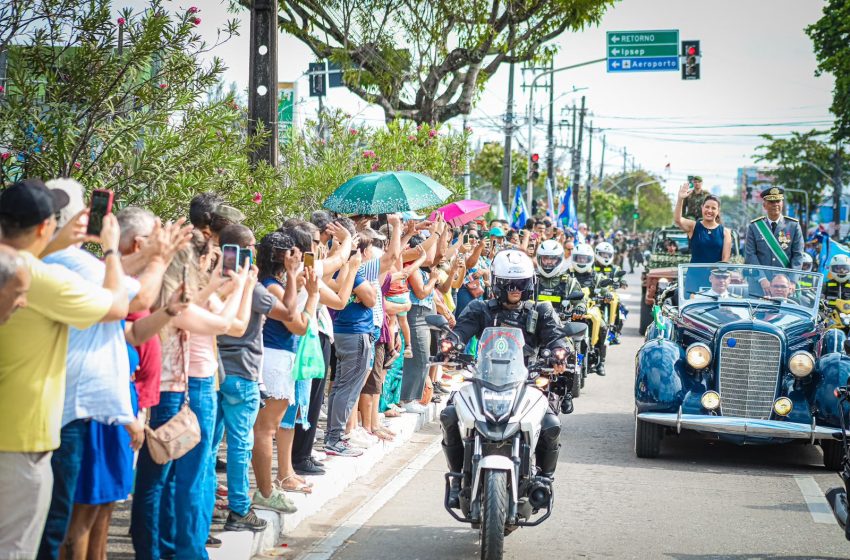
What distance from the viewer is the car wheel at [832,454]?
392 inches

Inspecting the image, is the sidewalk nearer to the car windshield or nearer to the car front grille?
the car front grille

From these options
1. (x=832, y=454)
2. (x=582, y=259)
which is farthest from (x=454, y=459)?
(x=582, y=259)

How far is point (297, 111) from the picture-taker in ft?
58.9

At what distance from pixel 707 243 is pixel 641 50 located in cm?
1804

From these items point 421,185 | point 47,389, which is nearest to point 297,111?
point 421,185

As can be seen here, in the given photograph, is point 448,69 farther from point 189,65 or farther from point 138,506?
point 138,506

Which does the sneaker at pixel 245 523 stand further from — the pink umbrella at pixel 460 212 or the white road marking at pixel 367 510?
the pink umbrella at pixel 460 212

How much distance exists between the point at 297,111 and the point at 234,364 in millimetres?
11786

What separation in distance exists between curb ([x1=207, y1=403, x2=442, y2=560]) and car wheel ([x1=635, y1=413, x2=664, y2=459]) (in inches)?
90.8

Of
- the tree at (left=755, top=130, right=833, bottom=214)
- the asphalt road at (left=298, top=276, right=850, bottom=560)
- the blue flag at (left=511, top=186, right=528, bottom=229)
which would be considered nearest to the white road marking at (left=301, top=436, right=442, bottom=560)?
the asphalt road at (left=298, top=276, right=850, bottom=560)

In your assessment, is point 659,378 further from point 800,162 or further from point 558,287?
A: point 800,162

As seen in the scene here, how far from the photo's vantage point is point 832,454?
10023mm

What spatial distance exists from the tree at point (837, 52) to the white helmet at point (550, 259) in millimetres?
23595

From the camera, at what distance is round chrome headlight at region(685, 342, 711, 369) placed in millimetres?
10289
